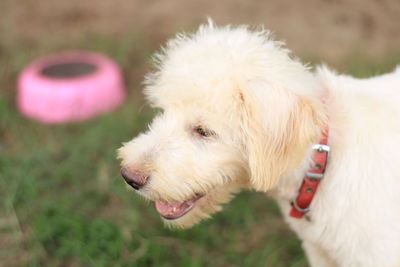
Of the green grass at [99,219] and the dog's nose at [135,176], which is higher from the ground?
the dog's nose at [135,176]

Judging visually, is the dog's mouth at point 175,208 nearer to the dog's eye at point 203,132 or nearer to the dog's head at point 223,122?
the dog's head at point 223,122

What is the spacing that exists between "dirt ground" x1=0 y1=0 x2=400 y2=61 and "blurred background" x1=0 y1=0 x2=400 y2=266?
12 millimetres

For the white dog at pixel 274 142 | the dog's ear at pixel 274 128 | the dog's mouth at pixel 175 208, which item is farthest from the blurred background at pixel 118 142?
the dog's ear at pixel 274 128

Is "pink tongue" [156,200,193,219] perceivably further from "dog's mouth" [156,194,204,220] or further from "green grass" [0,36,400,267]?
"green grass" [0,36,400,267]

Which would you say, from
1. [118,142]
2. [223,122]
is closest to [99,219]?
[118,142]

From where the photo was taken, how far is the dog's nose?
219 cm

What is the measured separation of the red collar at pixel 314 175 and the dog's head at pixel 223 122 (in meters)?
0.12

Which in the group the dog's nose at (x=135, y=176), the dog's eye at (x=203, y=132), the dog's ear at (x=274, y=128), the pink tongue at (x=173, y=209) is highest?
the dog's ear at (x=274, y=128)

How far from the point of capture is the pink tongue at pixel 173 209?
94.5 inches

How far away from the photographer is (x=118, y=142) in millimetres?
4262

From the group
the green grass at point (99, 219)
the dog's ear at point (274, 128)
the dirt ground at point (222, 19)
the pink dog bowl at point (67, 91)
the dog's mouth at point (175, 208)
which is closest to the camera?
the dog's ear at point (274, 128)

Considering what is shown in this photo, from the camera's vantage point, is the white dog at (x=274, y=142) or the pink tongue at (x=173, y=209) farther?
the pink tongue at (x=173, y=209)

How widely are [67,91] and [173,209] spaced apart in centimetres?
263

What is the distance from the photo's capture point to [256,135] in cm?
212
